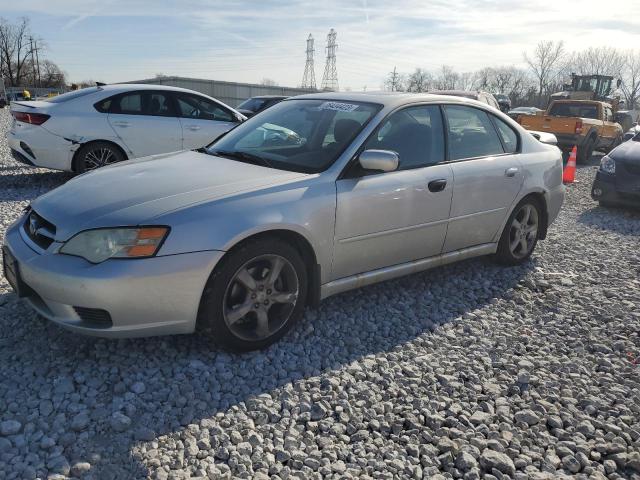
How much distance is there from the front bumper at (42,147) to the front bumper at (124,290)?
474 centimetres

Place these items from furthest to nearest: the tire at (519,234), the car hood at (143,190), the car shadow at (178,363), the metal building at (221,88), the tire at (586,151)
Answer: the metal building at (221,88) → the tire at (586,151) → the tire at (519,234) → the car hood at (143,190) → the car shadow at (178,363)

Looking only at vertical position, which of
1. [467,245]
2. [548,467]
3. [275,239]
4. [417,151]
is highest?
[417,151]

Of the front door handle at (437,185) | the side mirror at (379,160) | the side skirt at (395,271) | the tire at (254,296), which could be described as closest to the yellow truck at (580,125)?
the side skirt at (395,271)

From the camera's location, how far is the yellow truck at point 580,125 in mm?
13977

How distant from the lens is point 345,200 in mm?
3400

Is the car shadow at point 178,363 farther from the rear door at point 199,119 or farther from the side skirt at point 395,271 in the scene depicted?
the rear door at point 199,119

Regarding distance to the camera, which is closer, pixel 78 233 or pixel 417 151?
pixel 78 233

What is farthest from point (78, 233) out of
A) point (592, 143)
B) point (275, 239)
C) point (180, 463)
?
point (592, 143)

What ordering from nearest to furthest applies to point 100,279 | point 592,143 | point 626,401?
point 100,279, point 626,401, point 592,143

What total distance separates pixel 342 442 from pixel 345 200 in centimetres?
153

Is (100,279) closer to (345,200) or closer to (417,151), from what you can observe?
(345,200)

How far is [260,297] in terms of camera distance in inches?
125

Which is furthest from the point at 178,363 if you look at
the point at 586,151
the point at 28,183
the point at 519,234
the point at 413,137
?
the point at 586,151

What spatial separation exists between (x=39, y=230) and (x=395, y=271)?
2.37 m
